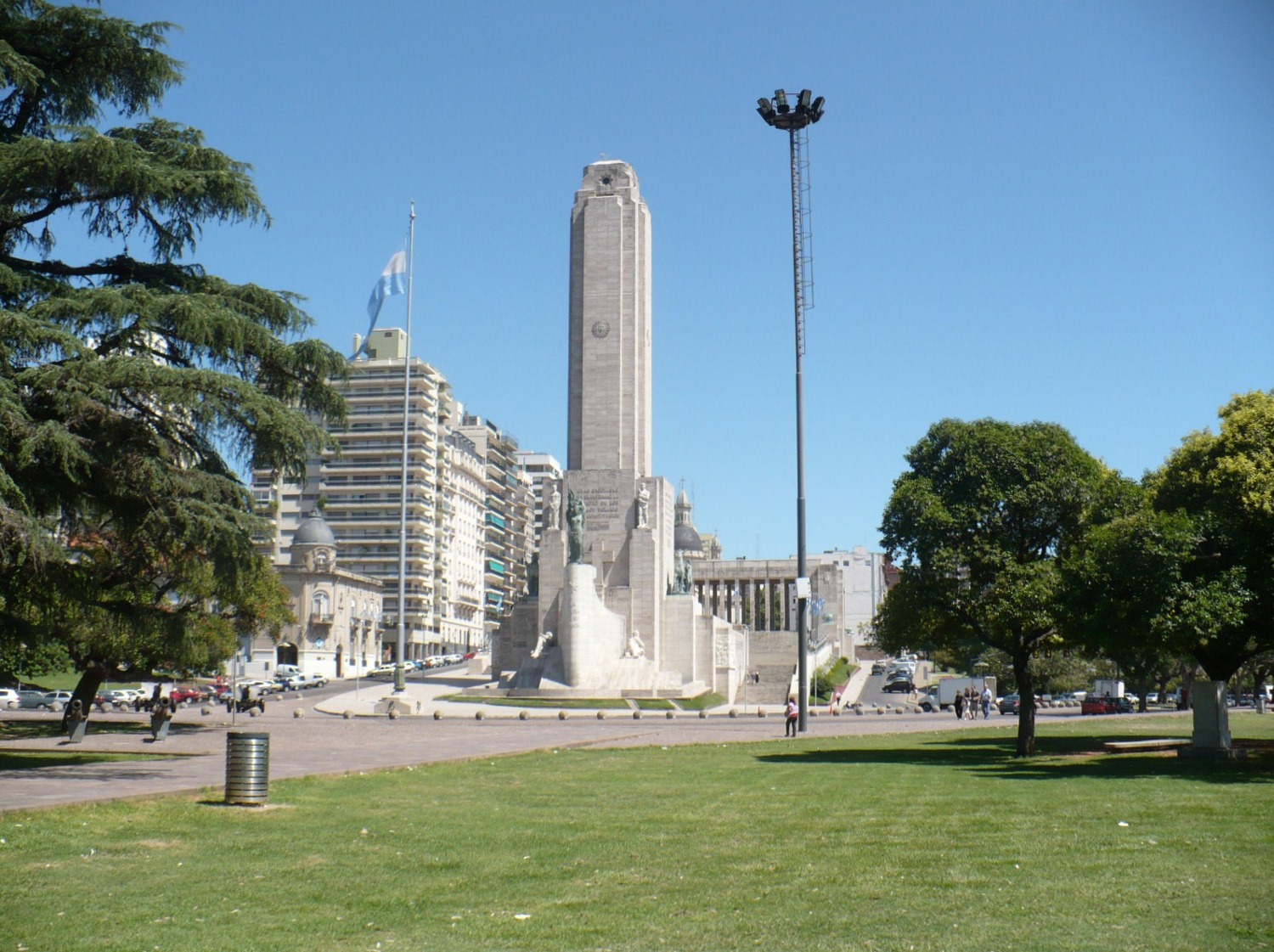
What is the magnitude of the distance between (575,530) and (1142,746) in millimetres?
33328

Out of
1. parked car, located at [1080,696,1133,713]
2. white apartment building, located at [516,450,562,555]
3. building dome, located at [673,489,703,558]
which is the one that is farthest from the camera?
white apartment building, located at [516,450,562,555]

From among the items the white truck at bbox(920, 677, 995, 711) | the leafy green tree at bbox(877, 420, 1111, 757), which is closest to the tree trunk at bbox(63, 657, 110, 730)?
the leafy green tree at bbox(877, 420, 1111, 757)

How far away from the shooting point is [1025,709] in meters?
27.3

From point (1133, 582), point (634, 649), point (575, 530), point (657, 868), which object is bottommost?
point (657, 868)

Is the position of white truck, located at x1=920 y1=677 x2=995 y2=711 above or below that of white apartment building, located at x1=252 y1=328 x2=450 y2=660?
below

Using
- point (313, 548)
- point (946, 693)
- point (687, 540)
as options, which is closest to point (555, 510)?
point (946, 693)

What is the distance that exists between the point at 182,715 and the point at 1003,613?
32.0 m

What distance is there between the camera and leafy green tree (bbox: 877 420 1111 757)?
26547 mm

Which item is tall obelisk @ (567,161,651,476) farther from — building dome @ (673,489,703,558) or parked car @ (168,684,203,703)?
building dome @ (673,489,703,558)

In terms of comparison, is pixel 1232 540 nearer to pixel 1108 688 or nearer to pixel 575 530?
pixel 575 530

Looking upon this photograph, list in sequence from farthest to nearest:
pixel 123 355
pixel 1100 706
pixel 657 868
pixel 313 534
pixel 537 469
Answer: pixel 537 469, pixel 313 534, pixel 1100 706, pixel 123 355, pixel 657 868

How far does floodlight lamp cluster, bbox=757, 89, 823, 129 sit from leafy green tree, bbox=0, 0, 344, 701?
1650 cm

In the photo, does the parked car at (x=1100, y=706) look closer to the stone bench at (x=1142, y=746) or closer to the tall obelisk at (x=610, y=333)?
the tall obelisk at (x=610, y=333)

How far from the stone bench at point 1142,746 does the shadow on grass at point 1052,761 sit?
301 mm
